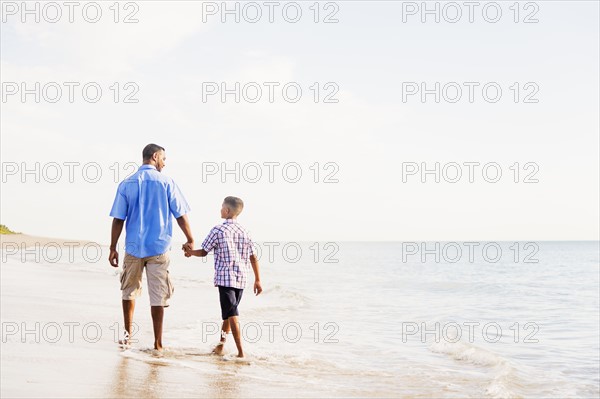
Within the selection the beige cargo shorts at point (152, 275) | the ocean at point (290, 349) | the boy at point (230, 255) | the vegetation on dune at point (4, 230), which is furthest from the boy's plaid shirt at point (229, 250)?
the vegetation on dune at point (4, 230)

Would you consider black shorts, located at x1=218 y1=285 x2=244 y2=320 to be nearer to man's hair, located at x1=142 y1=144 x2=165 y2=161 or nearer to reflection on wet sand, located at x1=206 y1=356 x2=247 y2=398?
reflection on wet sand, located at x1=206 y1=356 x2=247 y2=398

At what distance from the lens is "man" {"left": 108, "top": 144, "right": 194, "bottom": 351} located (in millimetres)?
5988

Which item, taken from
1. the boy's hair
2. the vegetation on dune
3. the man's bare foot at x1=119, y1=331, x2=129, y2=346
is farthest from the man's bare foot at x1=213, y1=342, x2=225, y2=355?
the vegetation on dune

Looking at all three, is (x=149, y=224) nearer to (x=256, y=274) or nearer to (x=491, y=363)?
(x=256, y=274)

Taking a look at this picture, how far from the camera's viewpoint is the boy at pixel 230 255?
21.1 feet

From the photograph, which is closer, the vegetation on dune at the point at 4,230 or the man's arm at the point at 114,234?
the man's arm at the point at 114,234

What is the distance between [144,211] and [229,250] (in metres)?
1.00

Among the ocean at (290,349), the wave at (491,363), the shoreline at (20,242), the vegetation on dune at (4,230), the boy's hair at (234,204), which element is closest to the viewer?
the ocean at (290,349)

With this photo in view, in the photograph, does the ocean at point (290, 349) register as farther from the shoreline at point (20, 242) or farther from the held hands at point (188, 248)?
the shoreline at point (20, 242)

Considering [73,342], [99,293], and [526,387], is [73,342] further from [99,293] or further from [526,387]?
[99,293]

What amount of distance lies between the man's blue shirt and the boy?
0.46 metres

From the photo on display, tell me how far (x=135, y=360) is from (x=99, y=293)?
24.6ft

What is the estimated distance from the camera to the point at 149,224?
6.00 meters

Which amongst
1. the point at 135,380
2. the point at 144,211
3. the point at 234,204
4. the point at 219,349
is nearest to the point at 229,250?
the point at 234,204
